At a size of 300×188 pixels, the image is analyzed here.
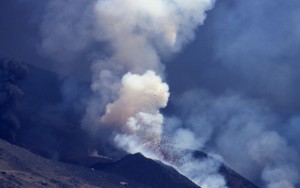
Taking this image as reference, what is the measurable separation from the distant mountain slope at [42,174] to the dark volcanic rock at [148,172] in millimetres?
1328

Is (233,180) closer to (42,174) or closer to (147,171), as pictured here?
(147,171)

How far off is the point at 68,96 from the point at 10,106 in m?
12.0

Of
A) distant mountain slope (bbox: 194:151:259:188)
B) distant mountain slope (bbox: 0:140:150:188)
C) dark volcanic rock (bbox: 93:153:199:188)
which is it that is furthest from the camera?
distant mountain slope (bbox: 194:151:259:188)

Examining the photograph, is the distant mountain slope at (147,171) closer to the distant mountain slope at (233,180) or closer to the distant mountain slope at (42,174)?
the distant mountain slope at (233,180)

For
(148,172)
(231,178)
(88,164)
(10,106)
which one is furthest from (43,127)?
(231,178)

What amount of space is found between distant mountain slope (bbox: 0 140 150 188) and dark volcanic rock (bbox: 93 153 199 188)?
Result: 133cm


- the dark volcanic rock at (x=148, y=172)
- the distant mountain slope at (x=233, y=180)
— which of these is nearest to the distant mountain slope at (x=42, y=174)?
the dark volcanic rock at (x=148, y=172)

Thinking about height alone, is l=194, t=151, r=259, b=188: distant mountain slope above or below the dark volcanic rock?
above

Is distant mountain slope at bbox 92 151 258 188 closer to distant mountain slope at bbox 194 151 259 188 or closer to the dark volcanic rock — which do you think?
the dark volcanic rock

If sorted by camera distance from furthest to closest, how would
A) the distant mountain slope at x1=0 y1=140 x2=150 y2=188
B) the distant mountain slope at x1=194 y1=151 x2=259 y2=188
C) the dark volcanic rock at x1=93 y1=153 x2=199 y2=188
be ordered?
the distant mountain slope at x1=194 y1=151 x2=259 y2=188, the dark volcanic rock at x1=93 y1=153 x2=199 y2=188, the distant mountain slope at x1=0 y1=140 x2=150 y2=188

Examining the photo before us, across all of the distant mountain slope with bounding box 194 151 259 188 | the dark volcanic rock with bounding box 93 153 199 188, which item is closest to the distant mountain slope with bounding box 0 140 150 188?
the dark volcanic rock with bounding box 93 153 199 188

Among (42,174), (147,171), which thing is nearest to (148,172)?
(147,171)

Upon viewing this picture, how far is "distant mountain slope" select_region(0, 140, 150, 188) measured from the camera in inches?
1619

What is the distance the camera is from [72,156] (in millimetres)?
58281
